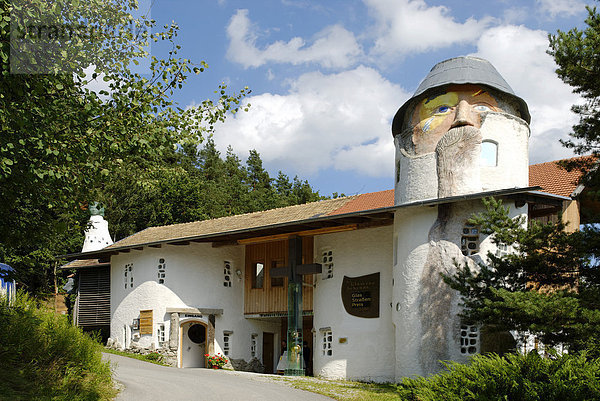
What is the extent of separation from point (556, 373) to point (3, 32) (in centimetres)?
879

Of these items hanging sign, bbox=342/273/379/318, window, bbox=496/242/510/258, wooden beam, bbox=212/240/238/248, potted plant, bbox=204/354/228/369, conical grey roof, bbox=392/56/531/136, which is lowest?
potted plant, bbox=204/354/228/369

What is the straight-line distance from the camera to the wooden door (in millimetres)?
24078

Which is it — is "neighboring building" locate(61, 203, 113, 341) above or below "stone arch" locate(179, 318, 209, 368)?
above

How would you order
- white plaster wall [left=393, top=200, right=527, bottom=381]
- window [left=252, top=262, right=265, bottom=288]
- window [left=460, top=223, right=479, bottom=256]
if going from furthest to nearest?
window [left=252, top=262, right=265, bottom=288] < window [left=460, top=223, right=479, bottom=256] < white plaster wall [left=393, top=200, right=527, bottom=381]

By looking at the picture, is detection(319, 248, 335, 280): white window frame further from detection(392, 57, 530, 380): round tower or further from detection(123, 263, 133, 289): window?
detection(123, 263, 133, 289): window

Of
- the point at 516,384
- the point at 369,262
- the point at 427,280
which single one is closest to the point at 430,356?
the point at 427,280

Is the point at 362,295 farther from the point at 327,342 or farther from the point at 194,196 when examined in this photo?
the point at 194,196

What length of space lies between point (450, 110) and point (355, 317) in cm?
652

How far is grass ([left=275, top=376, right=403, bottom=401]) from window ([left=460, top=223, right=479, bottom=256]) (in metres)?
3.68

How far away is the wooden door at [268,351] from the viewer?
79.0 feet

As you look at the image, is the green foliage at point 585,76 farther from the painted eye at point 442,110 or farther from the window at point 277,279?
the window at point 277,279

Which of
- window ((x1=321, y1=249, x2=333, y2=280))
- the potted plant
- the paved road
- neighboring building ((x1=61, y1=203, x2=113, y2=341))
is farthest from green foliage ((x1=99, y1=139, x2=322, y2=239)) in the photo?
the paved road

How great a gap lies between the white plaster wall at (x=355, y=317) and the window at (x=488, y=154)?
142 inches

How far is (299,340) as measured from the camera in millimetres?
19688
